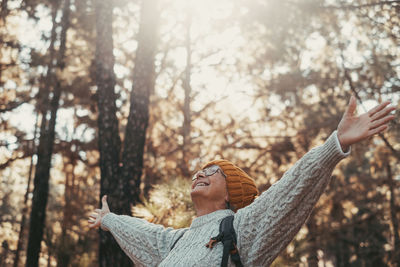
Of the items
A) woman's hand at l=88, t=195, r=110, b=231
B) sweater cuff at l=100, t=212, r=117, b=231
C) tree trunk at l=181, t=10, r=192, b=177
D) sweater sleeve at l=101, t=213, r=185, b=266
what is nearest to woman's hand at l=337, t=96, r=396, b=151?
sweater sleeve at l=101, t=213, r=185, b=266

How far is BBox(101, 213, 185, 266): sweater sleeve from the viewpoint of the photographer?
2.51 meters

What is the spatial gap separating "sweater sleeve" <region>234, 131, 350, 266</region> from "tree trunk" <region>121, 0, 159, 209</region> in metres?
3.11

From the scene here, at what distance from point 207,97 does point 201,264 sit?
29.0 ft

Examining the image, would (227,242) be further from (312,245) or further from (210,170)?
(312,245)

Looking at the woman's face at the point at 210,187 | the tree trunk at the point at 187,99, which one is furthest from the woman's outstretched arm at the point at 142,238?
the tree trunk at the point at 187,99

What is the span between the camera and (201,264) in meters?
2.02

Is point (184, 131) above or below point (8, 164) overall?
above

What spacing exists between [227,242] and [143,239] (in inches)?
30.0

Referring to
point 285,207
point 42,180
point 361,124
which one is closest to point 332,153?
point 361,124

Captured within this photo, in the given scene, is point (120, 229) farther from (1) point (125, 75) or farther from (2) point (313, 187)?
(1) point (125, 75)

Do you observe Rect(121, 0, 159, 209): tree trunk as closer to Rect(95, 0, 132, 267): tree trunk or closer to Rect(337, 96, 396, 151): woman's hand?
Rect(95, 0, 132, 267): tree trunk

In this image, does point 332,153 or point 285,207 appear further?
point 285,207

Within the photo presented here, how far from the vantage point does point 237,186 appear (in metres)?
2.50

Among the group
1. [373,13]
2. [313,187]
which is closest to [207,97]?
[373,13]
